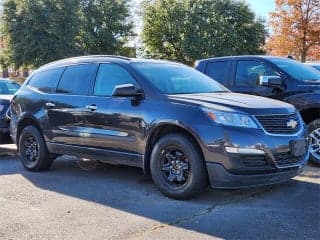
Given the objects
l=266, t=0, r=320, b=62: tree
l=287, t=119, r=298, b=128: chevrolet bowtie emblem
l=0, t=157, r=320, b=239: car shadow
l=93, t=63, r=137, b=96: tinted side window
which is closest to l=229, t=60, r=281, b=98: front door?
l=0, t=157, r=320, b=239: car shadow

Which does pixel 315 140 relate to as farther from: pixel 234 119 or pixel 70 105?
pixel 70 105

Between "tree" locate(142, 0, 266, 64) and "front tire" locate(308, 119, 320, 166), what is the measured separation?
27585mm

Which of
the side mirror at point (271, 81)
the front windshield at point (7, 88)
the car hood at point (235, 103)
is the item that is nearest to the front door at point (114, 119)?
the car hood at point (235, 103)

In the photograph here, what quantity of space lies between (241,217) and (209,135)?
94 cm

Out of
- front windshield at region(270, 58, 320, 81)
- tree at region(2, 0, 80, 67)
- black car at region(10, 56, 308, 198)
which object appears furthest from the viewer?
tree at region(2, 0, 80, 67)

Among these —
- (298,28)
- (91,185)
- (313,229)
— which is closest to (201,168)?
(313,229)

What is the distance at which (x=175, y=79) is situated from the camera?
665 cm

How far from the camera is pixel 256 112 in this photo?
556 centimetres

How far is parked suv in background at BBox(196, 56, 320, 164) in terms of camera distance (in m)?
7.77

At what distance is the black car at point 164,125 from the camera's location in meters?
5.45

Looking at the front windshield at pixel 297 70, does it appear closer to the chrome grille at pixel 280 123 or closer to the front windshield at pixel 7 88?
the chrome grille at pixel 280 123

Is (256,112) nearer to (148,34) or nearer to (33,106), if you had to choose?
(33,106)

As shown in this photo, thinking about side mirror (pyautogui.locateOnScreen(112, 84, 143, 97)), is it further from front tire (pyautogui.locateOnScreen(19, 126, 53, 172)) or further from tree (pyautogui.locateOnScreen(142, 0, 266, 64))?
tree (pyautogui.locateOnScreen(142, 0, 266, 64))

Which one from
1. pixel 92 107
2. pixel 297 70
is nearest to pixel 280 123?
pixel 92 107
